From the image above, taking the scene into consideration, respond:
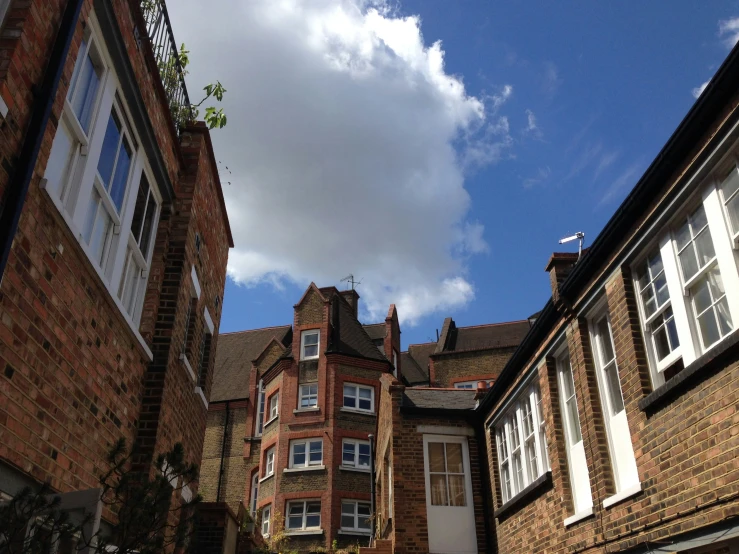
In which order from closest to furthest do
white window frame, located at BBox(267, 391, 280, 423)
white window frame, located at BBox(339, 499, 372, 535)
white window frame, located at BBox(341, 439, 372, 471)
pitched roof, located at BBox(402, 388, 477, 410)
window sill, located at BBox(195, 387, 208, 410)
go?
window sill, located at BBox(195, 387, 208, 410) → pitched roof, located at BBox(402, 388, 477, 410) → white window frame, located at BBox(339, 499, 372, 535) → white window frame, located at BBox(341, 439, 372, 471) → white window frame, located at BBox(267, 391, 280, 423)

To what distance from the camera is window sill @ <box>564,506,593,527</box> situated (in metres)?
8.17

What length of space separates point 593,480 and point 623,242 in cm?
295

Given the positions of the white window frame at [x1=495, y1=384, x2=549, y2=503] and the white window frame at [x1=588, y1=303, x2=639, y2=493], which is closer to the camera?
the white window frame at [x1=588, y1=303, x2=639, y2=493]

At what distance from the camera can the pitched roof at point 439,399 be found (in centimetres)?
1473

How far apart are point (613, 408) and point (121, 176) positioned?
20.7ft

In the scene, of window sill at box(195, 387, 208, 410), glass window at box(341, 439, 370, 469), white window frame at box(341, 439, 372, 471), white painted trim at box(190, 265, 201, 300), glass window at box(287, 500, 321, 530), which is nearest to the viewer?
white painted trim at box(190, 265, 201, 300)

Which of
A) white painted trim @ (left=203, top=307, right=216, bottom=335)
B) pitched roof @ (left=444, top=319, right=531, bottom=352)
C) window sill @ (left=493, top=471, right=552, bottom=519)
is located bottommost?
window sill @ (left=493, top=471, right=552, bottom=519)

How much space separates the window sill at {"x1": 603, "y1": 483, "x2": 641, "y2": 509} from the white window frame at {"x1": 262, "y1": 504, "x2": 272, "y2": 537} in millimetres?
22231

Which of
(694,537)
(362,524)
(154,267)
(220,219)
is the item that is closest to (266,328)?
(362,524)

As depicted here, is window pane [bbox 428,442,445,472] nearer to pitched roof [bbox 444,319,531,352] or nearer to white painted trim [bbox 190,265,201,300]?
white painted trim [bbox 190,265,201,300]

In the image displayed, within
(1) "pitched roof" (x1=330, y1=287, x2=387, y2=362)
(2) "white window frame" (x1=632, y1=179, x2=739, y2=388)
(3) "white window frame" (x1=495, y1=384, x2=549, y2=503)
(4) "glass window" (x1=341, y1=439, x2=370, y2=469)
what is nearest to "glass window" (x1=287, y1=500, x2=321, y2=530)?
(4) "glass window" (x1=341, y1=439, x2=370, y2=469)

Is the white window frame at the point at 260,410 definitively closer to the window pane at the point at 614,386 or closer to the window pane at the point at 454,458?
the window pane at the point at 454,458

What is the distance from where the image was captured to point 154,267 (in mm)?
7789

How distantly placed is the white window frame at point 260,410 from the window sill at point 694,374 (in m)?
28.4
